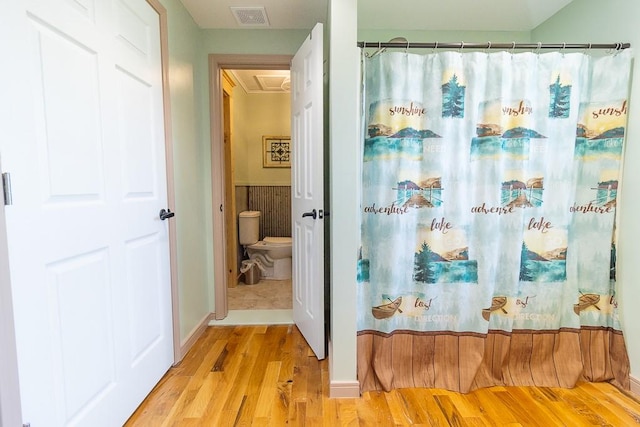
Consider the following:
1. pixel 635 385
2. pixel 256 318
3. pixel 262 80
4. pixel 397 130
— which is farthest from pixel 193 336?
pixel 262 80

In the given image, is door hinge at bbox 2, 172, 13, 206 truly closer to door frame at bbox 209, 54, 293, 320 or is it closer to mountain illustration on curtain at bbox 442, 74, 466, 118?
door frame at bbox 209, 54, 293, 320

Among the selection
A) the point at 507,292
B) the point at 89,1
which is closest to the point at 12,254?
the point at 89,1

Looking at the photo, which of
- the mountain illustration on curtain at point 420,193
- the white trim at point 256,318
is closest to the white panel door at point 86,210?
the white trim at point 256,318

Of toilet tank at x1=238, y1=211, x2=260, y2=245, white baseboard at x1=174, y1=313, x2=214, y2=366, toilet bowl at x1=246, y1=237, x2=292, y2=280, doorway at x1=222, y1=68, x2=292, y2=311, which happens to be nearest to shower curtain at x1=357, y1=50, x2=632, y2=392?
white baseboard at x1=174, y1=313, x2=214, y2=366

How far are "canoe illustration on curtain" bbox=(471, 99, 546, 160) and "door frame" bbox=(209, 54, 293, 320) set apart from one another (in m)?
1.58

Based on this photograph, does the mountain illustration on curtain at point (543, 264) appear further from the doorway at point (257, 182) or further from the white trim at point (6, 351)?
the white trim at point (6, 351)

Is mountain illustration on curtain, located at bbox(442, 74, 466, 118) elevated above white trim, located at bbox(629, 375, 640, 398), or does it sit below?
above

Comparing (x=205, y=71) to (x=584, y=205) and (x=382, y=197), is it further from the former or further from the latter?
(x=584, y=205)

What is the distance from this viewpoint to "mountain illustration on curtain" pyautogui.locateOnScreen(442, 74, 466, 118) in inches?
63.0

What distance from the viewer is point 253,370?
190 cm

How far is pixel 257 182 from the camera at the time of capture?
4.30m

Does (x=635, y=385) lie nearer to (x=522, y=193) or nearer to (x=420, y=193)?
(x=522, y=193)

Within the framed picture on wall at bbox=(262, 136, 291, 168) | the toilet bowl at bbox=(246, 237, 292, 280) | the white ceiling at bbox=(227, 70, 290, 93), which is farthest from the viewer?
the framed picture on wall at bbox=(262, 136, 291, 168)

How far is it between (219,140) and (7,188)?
168 centimetres
